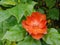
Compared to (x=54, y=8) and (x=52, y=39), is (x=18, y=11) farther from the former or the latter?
(x=54, y=8)

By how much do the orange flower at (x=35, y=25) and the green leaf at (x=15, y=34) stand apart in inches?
2.0

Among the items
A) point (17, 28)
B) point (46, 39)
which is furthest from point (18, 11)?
point (46, 39)

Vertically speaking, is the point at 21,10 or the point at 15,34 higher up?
the point at 21,10

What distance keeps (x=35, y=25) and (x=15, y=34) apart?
5.1 inches

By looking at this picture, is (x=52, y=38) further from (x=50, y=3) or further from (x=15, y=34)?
(x=50, y=3)

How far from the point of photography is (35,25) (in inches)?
56.3

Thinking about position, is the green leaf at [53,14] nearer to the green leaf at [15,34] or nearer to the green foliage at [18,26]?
the green foliage at [18,26]

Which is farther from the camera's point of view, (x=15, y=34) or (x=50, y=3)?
(x=50, y=3)

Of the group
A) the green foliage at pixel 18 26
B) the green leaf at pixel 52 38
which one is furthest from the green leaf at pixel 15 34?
the green leaf at pixel 52 38

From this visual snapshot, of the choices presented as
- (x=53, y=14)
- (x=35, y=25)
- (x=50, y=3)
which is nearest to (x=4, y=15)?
(x=35, y=25)

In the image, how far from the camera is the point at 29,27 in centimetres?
139

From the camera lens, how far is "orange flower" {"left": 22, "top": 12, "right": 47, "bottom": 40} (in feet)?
4.52

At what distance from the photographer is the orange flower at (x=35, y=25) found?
1378mm

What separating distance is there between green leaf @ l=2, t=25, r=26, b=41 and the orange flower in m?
0.05
